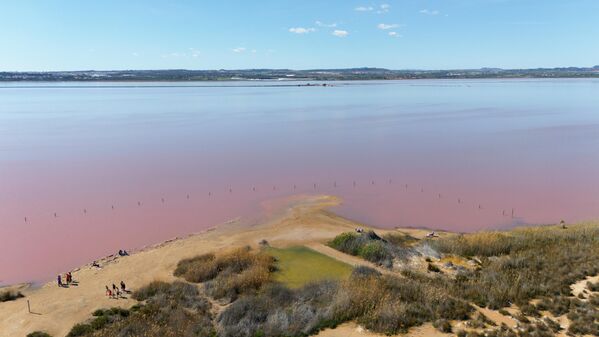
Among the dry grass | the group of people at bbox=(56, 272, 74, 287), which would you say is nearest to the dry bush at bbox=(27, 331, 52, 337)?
the group of people at bbox=(56, 272, 74, 287)

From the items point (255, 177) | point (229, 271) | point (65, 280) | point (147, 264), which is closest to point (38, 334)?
point (65, 280)

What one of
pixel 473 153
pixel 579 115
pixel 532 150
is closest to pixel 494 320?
pixel 473 153

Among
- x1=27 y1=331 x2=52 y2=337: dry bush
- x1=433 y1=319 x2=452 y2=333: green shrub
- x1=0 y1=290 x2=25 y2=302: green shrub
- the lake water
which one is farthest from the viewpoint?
the lake water

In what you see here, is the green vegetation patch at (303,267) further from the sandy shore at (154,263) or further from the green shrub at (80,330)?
the green shrub at (80,330)

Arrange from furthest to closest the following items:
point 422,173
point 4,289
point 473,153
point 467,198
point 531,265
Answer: point 473,153
point 422,173
point 467,198
point 4,289
point 531,265

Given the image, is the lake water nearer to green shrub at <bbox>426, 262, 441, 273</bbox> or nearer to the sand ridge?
the sand ridge

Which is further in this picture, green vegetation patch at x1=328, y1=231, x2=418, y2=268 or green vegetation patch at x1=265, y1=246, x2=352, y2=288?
green vegetation patch at x1=328, y1=231, x2=418, y2=268

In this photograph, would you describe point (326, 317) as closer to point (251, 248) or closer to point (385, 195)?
point (251, 248)
